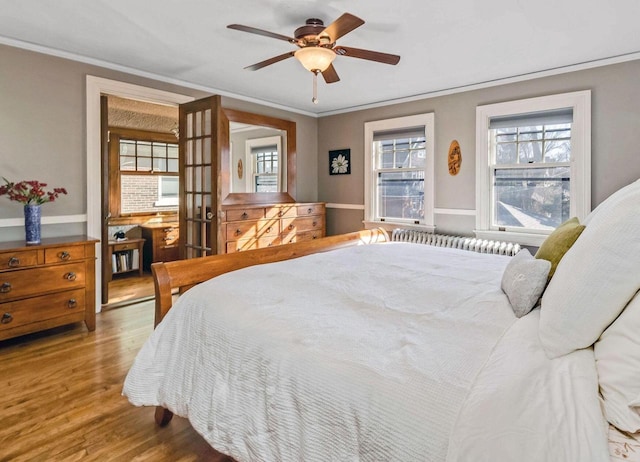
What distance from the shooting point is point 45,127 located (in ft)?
10.9

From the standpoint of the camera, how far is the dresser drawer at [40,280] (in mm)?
2824

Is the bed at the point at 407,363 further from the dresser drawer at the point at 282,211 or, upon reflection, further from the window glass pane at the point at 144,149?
the window glass pane at the point at 144,149

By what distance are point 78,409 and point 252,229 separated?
2602mm

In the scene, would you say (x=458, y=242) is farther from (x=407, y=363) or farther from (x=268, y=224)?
(x=407, y=363)

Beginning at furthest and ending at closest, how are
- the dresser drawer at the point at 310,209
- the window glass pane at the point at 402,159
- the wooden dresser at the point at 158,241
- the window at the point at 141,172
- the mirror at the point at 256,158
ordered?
the window at the point at 141,172
the wooden dresser at the point at 158,241
the dresser drawer at the point at 310,209
the window glass pane at the point at 402,159
the mirror at the point at 256,158

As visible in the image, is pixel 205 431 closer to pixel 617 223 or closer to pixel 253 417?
pixel 253 417

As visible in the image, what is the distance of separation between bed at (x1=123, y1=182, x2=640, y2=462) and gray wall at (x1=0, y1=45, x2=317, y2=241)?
221 centimetres

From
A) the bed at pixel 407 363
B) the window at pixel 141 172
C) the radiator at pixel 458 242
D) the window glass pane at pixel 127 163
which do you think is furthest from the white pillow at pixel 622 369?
the window glass pane at pixel 127 163

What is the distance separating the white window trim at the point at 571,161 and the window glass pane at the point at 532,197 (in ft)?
0.31

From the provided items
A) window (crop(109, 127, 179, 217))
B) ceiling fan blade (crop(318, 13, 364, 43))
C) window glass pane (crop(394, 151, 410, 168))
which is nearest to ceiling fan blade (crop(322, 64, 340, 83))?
ceiling fan blade (crop(318, 13, 364, 43))

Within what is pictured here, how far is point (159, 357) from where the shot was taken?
70.0 inches

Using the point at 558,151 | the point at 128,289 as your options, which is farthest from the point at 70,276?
the point at 558,151

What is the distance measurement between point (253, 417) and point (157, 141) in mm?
6050

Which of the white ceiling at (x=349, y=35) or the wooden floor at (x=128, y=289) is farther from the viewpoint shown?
the wooden floor at (x=128, y=289)
